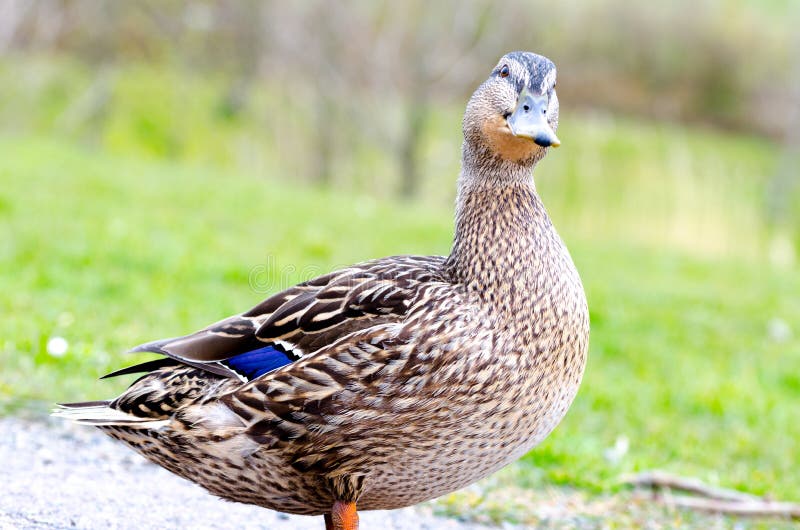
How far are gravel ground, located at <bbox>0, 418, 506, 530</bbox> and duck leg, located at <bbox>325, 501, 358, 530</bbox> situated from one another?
28.9 inches

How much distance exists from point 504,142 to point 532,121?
23cm

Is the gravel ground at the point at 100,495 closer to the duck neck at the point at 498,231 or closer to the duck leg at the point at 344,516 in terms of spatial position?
the duck leg at the point at 344,516

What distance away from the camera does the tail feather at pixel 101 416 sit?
10.9ft

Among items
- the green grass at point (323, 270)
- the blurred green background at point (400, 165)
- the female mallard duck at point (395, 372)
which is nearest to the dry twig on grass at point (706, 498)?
the green grass at point (323, 270)

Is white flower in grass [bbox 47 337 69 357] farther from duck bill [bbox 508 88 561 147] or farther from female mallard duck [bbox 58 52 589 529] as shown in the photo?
duck bill [bbox 508 88 561 147]

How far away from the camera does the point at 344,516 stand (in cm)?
322

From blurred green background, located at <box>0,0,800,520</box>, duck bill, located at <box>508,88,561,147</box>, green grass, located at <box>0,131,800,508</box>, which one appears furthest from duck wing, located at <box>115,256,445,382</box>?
blurred green background, located at <box>0,0,800,520</box>

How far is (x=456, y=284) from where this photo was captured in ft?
11.0

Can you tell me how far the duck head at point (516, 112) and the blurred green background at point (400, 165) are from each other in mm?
3484

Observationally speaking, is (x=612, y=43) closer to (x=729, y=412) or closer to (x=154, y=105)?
(x=154, y=105)

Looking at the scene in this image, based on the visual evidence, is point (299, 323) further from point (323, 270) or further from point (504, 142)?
point (323, 270)

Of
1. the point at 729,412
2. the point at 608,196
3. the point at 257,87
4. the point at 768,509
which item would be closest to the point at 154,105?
the point at 257,87

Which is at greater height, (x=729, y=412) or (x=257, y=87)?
(x=257, y=87)

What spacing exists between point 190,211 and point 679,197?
14.0 m
